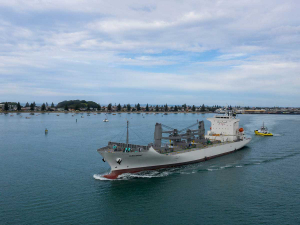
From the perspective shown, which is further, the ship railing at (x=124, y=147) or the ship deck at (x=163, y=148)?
the ship deck at (x=163, y=148)

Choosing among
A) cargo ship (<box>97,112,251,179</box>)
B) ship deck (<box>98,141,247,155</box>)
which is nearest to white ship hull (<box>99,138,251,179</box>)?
cargo ship (<box>97,112,251,179</box>)

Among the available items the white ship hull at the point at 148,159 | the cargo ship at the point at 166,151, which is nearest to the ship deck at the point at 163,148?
the cargo ship at the point at 166,151

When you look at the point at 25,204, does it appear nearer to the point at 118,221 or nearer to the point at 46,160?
the point at 118,221

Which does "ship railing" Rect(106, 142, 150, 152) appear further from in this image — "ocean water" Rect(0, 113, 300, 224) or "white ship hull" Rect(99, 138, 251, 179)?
"ocean water" Rect(0, 113, 300, 224)

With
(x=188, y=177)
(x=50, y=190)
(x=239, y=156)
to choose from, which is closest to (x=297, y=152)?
(x=239, y=156)

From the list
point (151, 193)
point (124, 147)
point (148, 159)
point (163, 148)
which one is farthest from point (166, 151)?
point (151, 193)

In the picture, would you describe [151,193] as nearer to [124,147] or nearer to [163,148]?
[124,147]

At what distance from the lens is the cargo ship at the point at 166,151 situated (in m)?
30.8

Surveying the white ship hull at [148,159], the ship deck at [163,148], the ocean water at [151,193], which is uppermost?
the ship deck at [163,148]

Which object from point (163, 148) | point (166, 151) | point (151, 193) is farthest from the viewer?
point (163, 148)

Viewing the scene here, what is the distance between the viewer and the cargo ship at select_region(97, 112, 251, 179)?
30.8m

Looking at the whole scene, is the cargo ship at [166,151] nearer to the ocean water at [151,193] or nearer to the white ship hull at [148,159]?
the white ship hull at [148,159]

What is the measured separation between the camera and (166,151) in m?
35.6

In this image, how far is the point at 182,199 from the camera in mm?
24375
